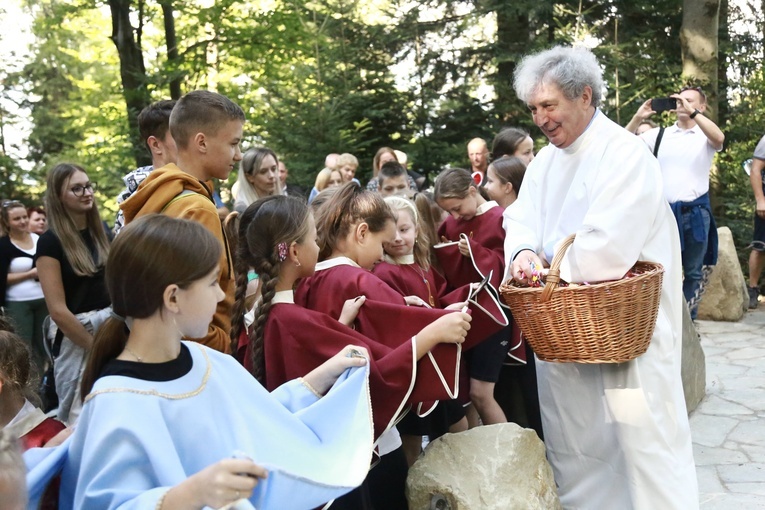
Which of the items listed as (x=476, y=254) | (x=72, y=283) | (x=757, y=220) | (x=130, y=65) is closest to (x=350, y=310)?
(x=476, y=254)

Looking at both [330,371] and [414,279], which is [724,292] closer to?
[414,279]

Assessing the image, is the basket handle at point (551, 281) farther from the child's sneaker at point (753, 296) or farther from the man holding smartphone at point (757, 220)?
the child's sneaker at point (753, 296)

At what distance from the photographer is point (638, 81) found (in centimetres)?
1195

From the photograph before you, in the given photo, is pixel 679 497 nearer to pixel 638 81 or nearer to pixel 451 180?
pixel 451 180

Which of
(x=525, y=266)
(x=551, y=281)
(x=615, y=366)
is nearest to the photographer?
(x=551, y=281)

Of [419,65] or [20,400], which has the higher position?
[419,65]

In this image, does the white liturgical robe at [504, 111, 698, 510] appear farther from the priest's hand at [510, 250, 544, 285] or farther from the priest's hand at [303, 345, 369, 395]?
the priest's hand at [303, 345, 369, 395]

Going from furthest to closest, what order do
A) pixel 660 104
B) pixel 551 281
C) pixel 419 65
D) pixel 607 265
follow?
pixel 419 65, pixel 660 104, pixel 607 265, pixel 551 281

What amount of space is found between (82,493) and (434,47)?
12914 millimetres

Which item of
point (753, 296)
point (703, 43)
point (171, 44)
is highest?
point (171, 44)

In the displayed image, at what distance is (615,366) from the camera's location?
3717 mm

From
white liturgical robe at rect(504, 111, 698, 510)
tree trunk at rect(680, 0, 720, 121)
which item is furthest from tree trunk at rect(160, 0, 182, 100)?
white liturgical robe at rect(504, 111, 698, 510)

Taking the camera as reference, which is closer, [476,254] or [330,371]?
[330,371]

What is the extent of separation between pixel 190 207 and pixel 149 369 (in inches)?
39.1
